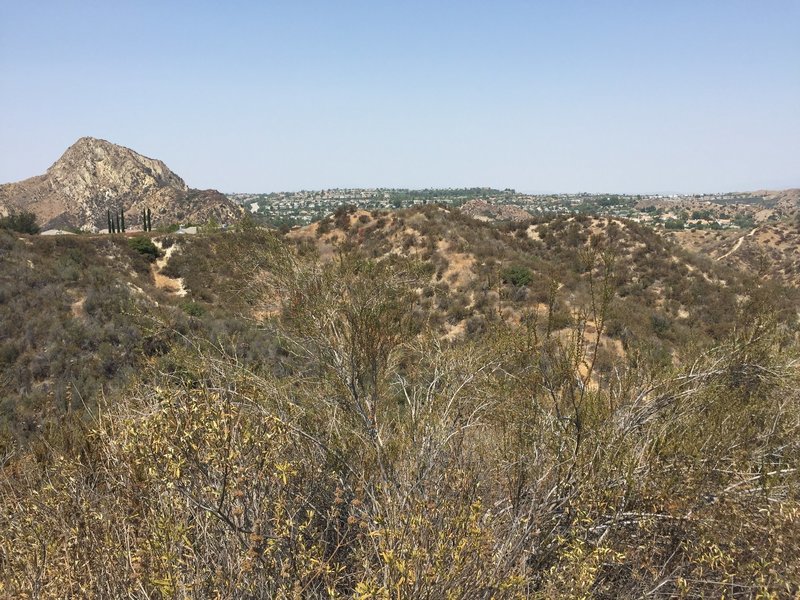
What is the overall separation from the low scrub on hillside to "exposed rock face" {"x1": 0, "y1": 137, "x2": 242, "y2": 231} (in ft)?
254

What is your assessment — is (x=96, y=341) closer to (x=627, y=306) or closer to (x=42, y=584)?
(x=42, y=584)

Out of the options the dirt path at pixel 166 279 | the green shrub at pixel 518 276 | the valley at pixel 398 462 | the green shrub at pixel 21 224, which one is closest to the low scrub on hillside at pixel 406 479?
the valley at pixel 398 462

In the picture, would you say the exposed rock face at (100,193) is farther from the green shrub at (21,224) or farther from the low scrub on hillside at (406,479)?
the low scrub on hillside at (406,479)

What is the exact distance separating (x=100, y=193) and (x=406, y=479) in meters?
114

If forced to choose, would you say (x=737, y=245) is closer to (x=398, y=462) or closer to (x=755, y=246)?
(x=755, y=246)

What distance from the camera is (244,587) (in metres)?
2.76

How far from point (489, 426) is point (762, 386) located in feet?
11.0

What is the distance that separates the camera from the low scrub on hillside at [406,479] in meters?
2.81

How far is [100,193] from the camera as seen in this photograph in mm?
95562

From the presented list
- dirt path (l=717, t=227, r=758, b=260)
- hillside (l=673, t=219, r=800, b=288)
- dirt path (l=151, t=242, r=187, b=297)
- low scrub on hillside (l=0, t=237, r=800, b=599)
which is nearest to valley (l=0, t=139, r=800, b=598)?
low scrub on hillside (l=0, t=237, r=800, b=599)

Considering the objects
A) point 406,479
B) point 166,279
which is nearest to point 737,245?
point 166,279

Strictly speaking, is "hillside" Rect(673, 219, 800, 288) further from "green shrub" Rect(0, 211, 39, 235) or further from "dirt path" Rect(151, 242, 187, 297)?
"green shrub" Rect(0, 211, 39, 235)

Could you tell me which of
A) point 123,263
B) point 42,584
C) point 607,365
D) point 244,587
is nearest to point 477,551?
point 244,587

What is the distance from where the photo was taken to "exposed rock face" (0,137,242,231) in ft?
267
